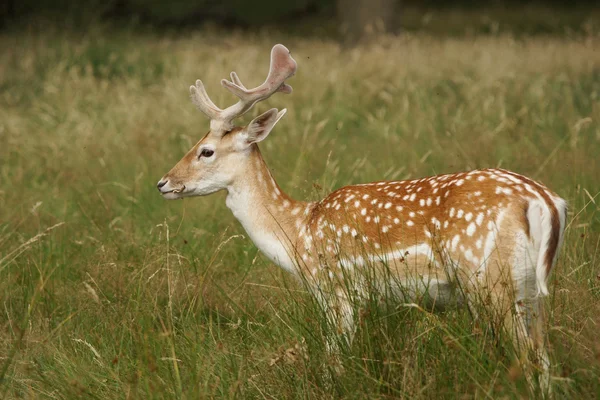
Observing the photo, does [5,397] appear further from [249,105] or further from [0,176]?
[0,176]

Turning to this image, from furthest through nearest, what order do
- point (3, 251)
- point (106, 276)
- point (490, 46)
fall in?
point (490, 46) → point (3, 251) → point (106, 276)

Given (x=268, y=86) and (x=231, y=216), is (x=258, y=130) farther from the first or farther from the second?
(x=231, y=216)

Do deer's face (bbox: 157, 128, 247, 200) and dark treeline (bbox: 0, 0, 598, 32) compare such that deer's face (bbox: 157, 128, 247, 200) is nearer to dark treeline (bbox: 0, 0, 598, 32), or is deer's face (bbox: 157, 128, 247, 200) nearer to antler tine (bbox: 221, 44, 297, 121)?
antler tine (bbox: 221, 44, 297, 121)

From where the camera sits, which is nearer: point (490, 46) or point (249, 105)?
point (249, 105)

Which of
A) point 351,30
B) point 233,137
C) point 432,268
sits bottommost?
point 351,30

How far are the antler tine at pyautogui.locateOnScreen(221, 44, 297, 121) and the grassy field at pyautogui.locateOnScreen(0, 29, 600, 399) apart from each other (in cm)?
49

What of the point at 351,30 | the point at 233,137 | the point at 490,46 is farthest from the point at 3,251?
the point at 351,30

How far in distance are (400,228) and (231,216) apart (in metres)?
2.06

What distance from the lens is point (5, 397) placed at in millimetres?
3324

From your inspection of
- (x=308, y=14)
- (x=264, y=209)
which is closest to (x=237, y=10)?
(x=308, y=14)

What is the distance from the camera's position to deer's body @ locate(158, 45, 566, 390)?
326 cm

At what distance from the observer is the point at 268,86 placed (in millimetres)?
4324

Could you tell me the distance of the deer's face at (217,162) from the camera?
13.8 feet

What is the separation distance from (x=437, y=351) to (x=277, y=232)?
1231mm
